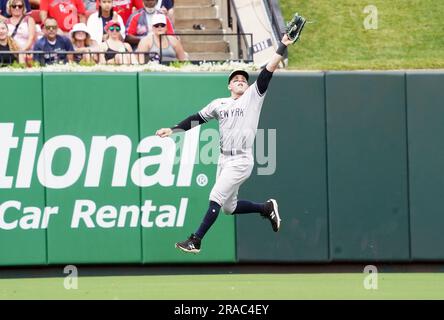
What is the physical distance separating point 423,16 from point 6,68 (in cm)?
744

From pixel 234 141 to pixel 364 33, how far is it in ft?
21.2

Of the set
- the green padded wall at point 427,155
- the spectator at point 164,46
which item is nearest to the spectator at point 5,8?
the spectator at point 164,46

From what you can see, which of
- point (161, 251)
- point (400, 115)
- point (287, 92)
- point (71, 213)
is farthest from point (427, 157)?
point (71, 213)

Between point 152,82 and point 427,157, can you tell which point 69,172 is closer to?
point 152,82

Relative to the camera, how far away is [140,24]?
17297 millimetres

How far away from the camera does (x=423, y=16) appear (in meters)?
19.6

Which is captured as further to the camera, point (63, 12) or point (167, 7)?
point (167, 7)

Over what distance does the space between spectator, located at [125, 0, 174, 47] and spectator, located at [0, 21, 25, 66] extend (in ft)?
5.28

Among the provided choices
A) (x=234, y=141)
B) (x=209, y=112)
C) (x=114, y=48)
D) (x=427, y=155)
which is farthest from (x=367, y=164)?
(x=114, y=48)

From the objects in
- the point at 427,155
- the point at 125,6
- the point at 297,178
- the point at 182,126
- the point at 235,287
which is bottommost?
the point at 235,287

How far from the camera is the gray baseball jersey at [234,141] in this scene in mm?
13297

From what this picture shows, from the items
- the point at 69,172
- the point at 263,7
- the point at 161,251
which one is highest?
the point at 263,7

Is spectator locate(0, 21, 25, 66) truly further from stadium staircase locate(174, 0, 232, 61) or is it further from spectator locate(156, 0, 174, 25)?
stadium staircase locate(174, 0, 232, 61)

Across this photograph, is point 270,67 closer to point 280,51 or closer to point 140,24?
point 280,51
